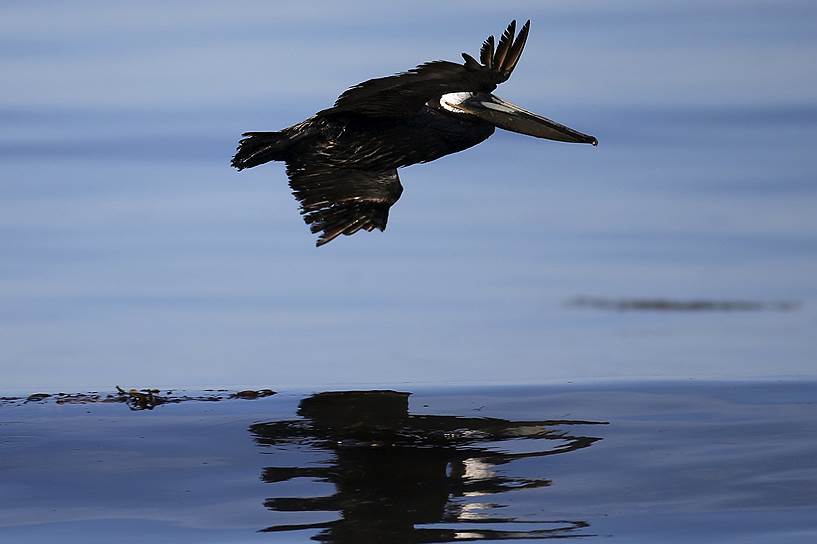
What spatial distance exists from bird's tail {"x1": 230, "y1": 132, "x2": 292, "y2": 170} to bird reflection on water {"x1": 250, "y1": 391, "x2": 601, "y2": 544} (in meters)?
1.55

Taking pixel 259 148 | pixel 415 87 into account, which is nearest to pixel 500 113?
pixel 415 87

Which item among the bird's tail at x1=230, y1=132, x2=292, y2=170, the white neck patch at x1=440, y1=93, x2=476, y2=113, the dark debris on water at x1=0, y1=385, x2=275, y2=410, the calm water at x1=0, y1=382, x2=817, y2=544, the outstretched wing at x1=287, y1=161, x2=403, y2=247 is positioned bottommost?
the calm water at x1=0, y1=382, x2=817, y2=544

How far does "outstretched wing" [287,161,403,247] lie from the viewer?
10297mm

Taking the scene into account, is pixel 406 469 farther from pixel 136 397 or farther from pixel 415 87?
pixel 415 87

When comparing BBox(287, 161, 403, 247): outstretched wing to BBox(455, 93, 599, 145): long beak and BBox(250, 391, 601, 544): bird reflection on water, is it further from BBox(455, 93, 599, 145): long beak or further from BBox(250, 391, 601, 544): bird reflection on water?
BBox(250, 391, 601, 544): bird reflection on water

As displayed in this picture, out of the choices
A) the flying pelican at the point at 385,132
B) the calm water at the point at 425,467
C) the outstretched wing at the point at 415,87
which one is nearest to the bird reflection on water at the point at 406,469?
the calm water at the point at 425,467

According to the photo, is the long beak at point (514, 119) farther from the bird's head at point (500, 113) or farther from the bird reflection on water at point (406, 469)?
the bird reflection on water at point (406, 469)

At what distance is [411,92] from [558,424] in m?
2.33

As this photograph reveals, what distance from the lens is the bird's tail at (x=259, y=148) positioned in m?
9.88

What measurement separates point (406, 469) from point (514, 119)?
2.95 meters

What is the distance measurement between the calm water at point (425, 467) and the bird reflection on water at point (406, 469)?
2cm

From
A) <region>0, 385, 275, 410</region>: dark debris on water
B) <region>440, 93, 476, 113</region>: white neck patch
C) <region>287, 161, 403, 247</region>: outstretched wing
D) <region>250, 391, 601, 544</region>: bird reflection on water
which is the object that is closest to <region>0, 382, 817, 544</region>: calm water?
<region>250, 391, 601, 544</region>: bird reflection on water

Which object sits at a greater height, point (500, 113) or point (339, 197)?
point (500, 113)

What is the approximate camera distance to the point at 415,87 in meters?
9.63
